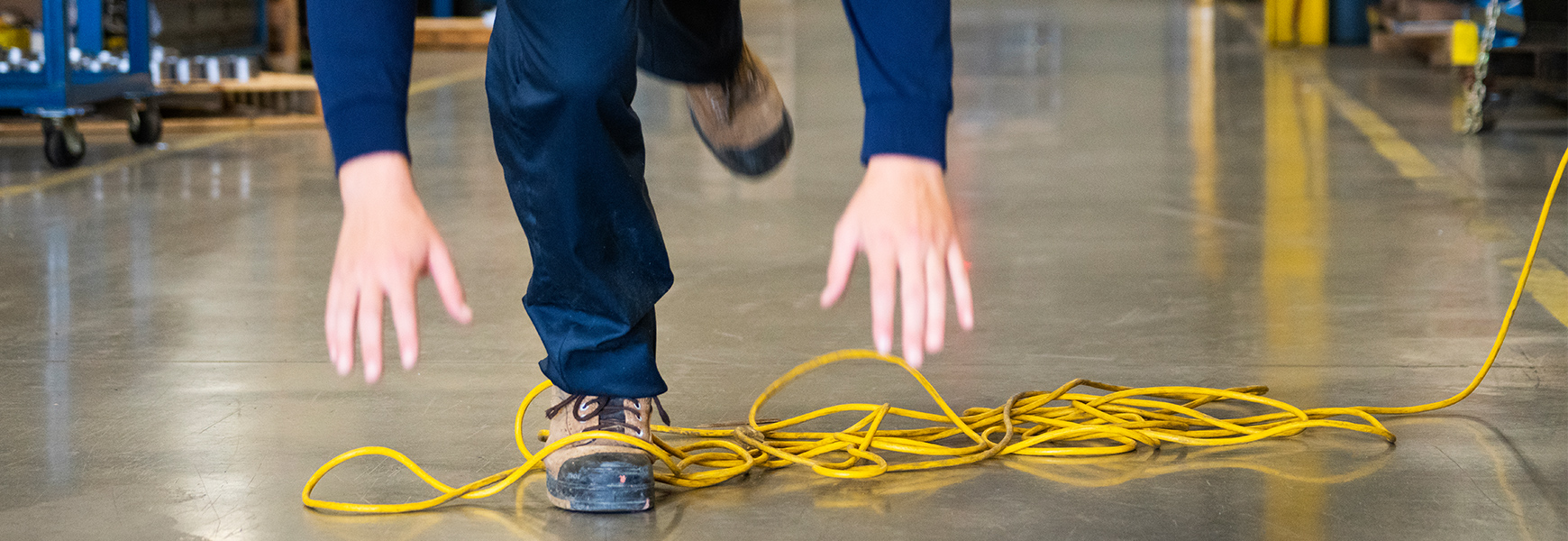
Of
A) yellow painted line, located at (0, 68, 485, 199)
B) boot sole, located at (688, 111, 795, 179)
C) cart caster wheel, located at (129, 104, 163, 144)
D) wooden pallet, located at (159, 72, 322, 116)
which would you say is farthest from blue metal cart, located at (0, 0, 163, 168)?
boot sole, located at (688, 111, 795, 179)

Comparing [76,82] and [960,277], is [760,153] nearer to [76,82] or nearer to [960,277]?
A: [960,277]

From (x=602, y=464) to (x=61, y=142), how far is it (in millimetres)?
4170

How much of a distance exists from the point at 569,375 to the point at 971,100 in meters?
5.66

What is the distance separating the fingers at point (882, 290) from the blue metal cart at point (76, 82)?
15.6ft

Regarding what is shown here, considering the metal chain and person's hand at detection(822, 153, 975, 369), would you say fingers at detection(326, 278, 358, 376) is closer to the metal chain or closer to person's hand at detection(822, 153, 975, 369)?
person's hand at detection(822, 153, 975, 369)

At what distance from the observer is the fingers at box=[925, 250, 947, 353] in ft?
3.23

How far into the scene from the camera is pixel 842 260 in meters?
0.99

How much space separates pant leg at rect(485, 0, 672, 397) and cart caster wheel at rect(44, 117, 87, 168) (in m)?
4.03

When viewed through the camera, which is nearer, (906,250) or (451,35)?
(906,250)

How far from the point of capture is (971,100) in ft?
23.5

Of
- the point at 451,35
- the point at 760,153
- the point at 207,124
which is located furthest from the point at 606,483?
the point at 451,35

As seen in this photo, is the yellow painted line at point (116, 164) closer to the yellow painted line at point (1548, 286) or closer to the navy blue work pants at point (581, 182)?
the navy blue work pants at point (581, 182)

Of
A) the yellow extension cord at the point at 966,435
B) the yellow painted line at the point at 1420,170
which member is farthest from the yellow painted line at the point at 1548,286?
the yellow extension cord at the point at 966,435

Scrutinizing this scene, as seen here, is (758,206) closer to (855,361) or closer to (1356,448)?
(855,361)
